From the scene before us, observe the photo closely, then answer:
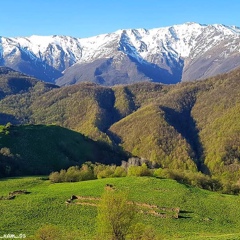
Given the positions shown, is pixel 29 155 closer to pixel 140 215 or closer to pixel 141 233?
pixel 140 215

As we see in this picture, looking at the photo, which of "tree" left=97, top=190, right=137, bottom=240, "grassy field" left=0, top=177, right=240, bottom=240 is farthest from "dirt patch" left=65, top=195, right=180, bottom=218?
"tree" left=97, top=190, right=137, bottom=240

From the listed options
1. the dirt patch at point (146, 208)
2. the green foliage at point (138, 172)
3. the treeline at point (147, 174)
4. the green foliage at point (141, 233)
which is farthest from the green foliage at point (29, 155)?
the green foliage at point (141, 233)

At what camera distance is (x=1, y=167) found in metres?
147

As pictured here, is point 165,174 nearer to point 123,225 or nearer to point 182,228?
point 182,228

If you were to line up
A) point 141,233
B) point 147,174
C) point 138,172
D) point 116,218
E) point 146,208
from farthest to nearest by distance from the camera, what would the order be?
point 147,174 → point 138,172 → point 146,208 → point 116,218 → point 141,233

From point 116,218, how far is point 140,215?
97.4 feet

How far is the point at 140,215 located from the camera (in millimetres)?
80000

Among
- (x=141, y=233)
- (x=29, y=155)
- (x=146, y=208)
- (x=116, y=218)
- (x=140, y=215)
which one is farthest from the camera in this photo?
(x=29, y=155)

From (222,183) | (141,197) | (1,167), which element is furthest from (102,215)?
(1,167)

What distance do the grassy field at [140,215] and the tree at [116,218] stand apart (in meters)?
12.9

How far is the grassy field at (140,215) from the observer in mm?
74312

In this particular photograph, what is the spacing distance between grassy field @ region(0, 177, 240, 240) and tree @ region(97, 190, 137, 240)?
12.9 m

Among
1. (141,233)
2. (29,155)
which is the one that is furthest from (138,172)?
(141,233)

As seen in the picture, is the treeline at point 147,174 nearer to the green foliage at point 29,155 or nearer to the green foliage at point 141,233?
the green foliage at point 29,155
